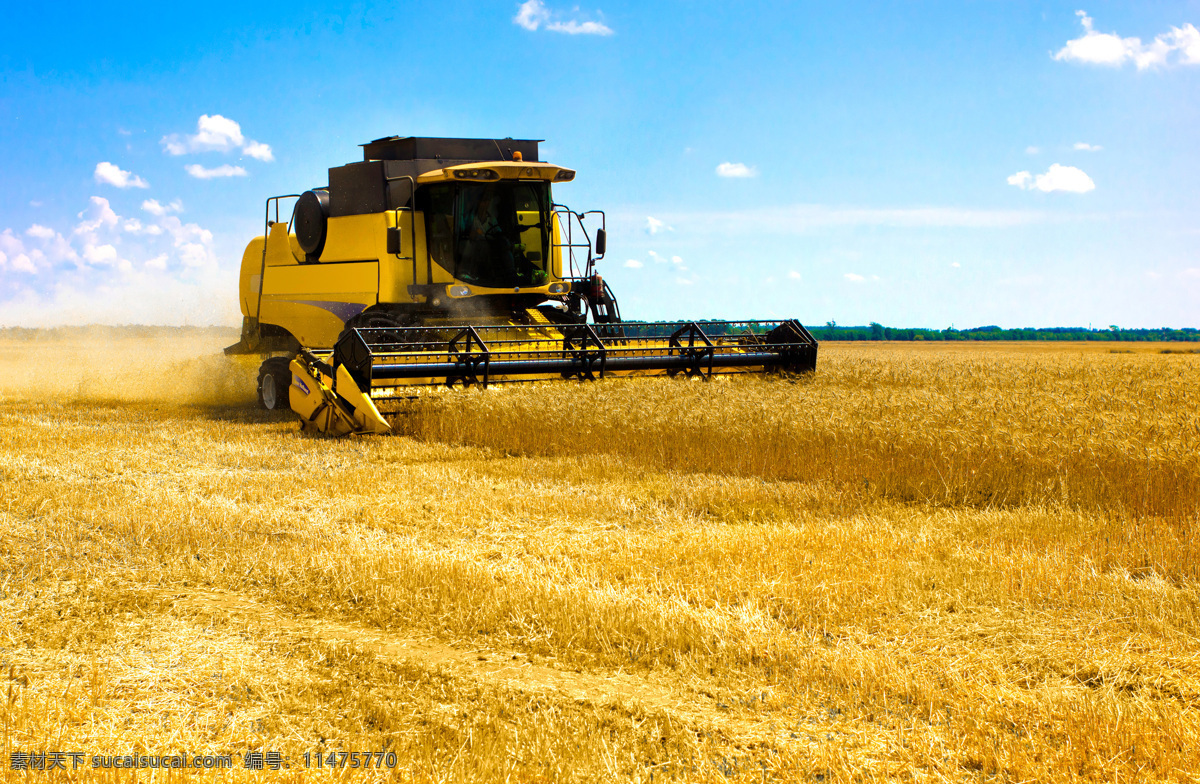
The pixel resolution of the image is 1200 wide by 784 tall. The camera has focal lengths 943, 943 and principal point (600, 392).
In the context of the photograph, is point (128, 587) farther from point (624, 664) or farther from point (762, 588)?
point (762, 588)

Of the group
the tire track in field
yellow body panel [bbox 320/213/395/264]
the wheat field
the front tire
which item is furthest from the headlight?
the tire track in field

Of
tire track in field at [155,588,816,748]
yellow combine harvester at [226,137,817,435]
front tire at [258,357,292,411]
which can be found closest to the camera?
tire track in field at [155,588,816,748]

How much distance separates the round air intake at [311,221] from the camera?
12.2 metres

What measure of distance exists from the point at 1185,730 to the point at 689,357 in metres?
8.95

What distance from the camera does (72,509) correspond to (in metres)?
6.02

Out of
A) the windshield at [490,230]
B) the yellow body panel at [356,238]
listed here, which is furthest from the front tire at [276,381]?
the windshield at [490,230]

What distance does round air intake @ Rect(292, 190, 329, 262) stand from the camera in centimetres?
1225

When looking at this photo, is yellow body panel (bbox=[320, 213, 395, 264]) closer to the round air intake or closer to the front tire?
the round air intake

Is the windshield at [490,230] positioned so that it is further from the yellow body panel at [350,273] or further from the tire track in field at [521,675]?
the tire track in field at [521,675]

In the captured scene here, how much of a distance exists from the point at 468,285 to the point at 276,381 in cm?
289

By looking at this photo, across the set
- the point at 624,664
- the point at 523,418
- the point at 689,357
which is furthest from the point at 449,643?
the point at 689,357

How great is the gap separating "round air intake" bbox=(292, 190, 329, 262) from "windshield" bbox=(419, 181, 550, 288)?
1624mm

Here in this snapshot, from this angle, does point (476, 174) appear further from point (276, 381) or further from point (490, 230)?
point (276, 381)

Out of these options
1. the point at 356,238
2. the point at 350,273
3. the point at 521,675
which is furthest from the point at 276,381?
the point at 521,675
